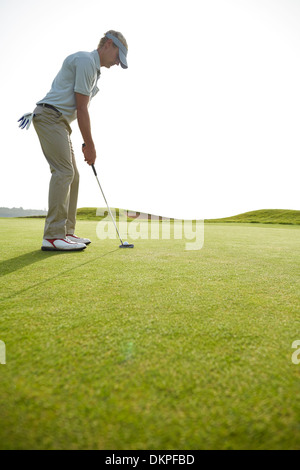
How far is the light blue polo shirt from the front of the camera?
2750mm

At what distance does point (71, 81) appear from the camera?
287 cm

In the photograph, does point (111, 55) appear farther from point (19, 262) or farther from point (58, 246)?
point (19, 262)

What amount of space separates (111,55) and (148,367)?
3416 millimetres

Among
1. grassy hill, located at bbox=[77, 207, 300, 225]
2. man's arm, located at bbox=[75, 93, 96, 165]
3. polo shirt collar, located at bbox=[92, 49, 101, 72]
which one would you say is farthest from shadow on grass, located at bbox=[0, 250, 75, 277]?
grassy hill, located at bbox=[77, 207, 300, 225]

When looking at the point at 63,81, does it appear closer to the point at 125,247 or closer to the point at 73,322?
the point at 125,247

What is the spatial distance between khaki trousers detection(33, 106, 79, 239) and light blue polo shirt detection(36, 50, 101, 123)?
115 millimetres

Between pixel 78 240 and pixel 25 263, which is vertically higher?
pixel 78 240

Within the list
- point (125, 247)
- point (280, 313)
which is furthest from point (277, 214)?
point (280, 313)

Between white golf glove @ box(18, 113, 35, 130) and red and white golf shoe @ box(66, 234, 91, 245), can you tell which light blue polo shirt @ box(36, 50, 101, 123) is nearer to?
white golf glove @ box(18, 113, 35, 130)

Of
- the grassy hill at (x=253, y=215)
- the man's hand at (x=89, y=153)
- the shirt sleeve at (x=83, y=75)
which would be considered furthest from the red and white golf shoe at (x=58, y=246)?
the grassy hill at (x=253, y=215)

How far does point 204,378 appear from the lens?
26.9 inches

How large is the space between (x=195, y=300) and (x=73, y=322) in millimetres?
592

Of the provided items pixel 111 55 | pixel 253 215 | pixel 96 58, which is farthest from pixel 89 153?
pixel 253 215

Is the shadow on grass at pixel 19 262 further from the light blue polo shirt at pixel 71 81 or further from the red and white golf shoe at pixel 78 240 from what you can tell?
the light blue polo shirt at pixel 71 81
